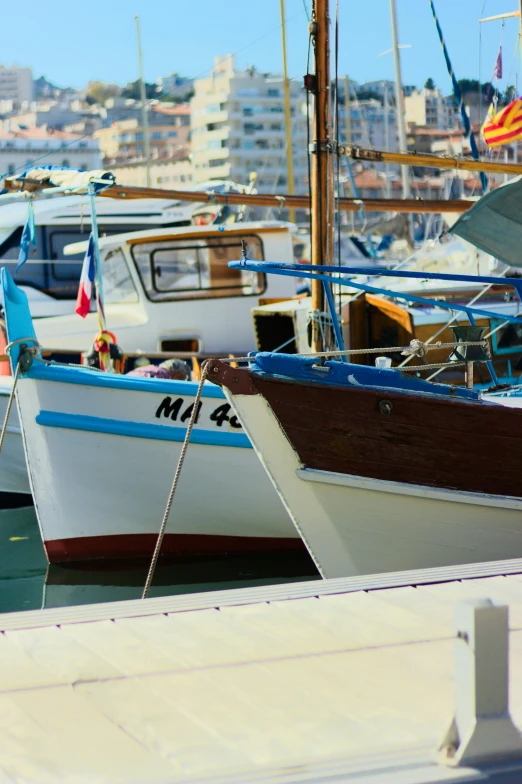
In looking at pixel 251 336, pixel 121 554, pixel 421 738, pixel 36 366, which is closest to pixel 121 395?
pixel 36 366

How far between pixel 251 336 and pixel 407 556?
5.80 meters

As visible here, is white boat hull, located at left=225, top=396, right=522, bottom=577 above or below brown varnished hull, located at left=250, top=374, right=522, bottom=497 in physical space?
below

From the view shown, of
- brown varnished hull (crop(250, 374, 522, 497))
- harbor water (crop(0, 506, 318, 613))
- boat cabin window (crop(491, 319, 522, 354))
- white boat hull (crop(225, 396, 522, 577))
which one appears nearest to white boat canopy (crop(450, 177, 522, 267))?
brown varnished hull (crop(250, 374, 522, 497))

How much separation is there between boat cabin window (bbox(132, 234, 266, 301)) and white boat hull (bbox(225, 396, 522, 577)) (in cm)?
578

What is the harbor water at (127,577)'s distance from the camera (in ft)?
28.1

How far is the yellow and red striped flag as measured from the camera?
39.0 feet

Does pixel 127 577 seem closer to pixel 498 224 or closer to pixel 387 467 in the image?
pixel 387 467

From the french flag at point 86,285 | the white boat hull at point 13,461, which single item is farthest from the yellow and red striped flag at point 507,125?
the white boat hull at point 13,461

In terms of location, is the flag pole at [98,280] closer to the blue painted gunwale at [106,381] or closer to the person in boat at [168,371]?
the person in boat at [168,371]

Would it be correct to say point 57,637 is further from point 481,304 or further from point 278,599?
point 481,304

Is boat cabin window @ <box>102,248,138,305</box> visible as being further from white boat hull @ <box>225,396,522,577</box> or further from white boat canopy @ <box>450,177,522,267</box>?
white boat hull @ <box>225,396,522,577</box>

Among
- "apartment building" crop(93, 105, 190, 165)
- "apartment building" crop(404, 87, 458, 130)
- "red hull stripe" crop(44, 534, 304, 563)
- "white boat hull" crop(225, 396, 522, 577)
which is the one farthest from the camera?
"apartment building" crop(93, 105, 190, 165)

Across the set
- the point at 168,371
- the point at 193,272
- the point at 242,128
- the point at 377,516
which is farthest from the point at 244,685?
the point at 242,128

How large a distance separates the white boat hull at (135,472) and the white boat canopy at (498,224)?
247 centimetres
